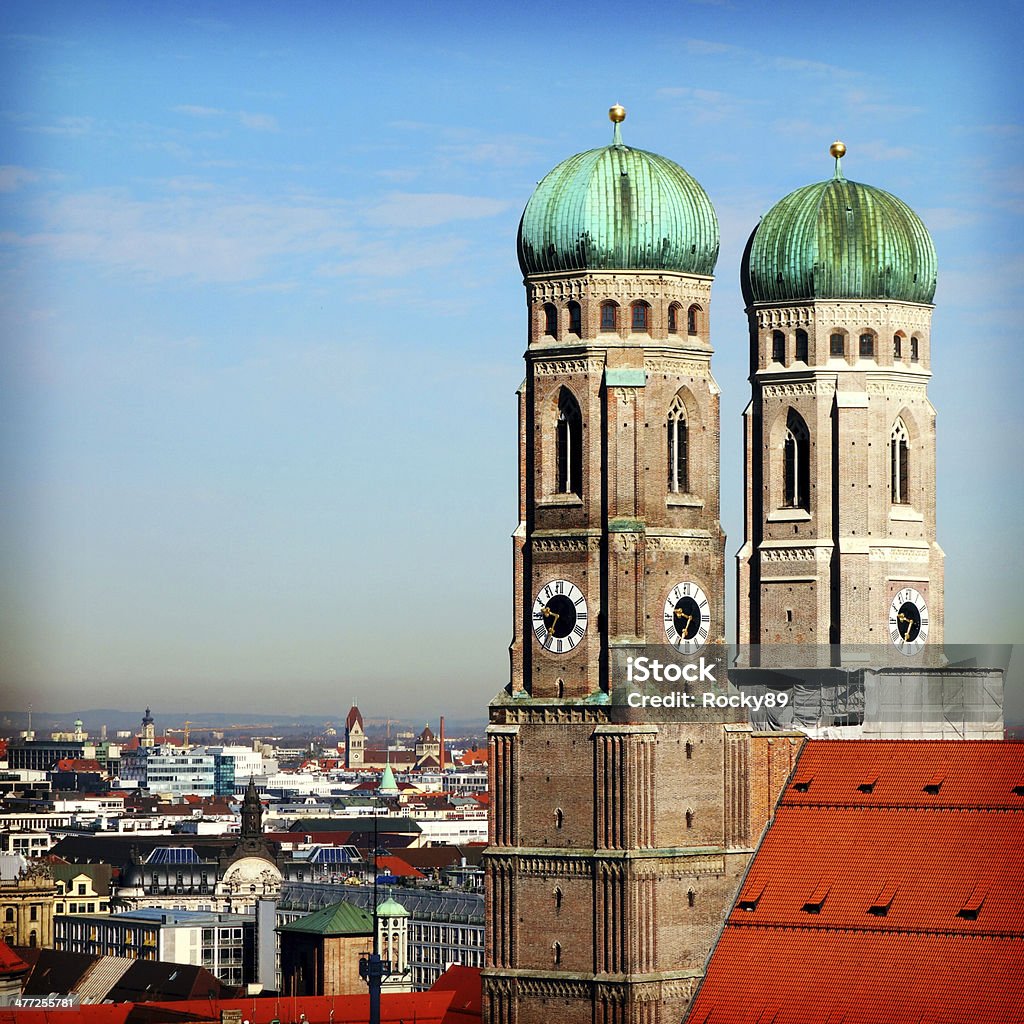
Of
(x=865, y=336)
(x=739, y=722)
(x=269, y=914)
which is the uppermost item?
(x=865, y=336)

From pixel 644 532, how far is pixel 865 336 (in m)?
13.0

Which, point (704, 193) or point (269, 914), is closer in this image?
point (704, 193)

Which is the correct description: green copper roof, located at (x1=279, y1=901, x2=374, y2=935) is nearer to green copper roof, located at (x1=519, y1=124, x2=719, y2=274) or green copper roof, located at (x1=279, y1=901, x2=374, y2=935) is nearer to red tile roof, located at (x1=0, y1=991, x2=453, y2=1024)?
red tile roof, located at (x1=0, y1=991, x2=453, y2=1024)

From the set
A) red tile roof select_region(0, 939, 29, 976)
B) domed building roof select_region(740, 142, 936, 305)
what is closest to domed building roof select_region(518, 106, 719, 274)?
domed building roof select_region(740, 142, 936, 305)

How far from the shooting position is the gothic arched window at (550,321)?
299 ft

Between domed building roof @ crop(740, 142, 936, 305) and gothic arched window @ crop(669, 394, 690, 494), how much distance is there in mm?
10080

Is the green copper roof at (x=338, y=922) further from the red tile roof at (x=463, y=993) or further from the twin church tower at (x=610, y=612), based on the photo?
the twin church tower at (x=610, y=612)

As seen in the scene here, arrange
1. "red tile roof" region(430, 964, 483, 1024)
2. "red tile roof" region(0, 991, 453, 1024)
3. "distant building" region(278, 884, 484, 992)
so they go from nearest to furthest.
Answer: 1. "red tile roof" region(430, 964, 483, 1024)
2. "red tile roof" region(0, 991, 453, 1024)
3. "distant building" region(278, 884, 484, 992)

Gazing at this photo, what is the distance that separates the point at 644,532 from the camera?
89438 millimetres

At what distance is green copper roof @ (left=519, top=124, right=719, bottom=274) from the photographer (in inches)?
3551

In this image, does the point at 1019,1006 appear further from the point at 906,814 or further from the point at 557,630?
the point at 557,630

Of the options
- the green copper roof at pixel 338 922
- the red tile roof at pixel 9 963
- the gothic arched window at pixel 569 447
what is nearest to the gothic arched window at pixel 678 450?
the gothic arched window at pixel 569 447

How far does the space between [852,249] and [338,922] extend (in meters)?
84.6

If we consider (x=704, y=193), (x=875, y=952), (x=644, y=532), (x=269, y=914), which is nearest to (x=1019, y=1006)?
(x=875, y=952)
